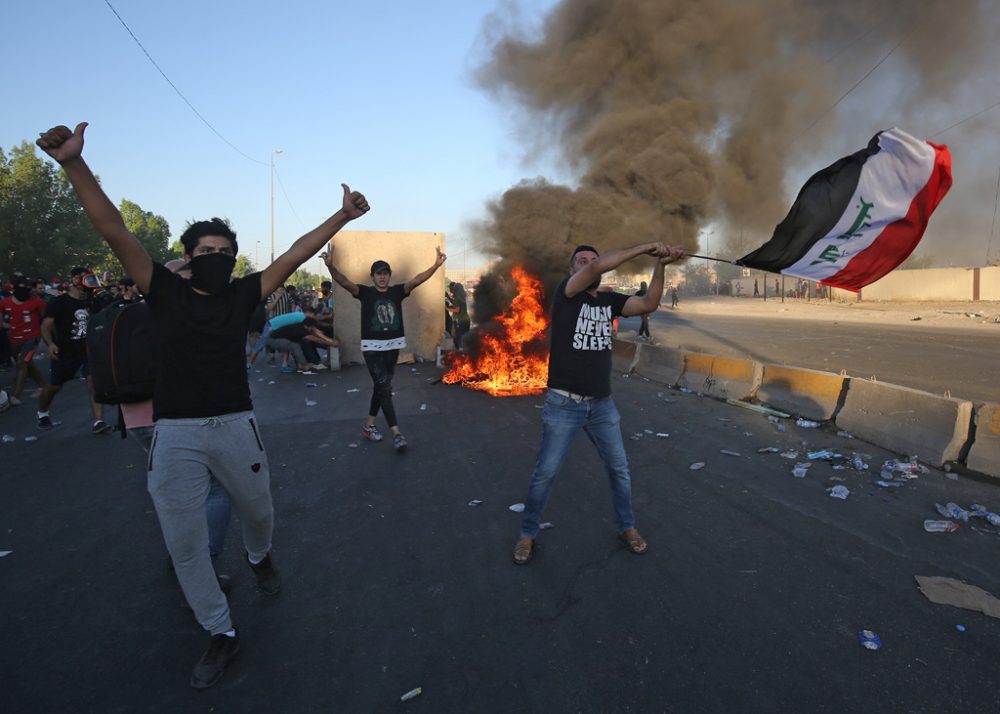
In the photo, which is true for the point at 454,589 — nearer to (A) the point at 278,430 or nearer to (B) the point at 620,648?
(B) the point at 620,648

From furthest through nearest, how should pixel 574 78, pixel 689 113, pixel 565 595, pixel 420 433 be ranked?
pixel 574 78 → pixel 689 113 → pixel 420 433 → pixel 565 595

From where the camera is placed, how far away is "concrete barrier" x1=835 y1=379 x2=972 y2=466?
4.77 meters

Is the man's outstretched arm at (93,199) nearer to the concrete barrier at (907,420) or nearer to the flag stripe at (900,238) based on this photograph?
the flag stripe at (900,238)

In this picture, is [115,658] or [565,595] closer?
[115,658]

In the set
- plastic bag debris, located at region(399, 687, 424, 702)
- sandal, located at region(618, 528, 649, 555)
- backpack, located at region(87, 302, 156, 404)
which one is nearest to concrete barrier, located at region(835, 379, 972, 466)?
sandal, located at region(618, 528, 649, 555)

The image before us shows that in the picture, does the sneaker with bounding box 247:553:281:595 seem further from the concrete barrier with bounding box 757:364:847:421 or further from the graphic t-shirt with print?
the graphic t-shirt with print

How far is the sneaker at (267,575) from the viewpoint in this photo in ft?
9.60

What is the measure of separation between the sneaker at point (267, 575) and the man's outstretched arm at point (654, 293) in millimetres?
2568

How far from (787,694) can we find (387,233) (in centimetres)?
1148

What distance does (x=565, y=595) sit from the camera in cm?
297

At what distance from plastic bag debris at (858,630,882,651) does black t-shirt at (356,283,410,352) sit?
14.9ft

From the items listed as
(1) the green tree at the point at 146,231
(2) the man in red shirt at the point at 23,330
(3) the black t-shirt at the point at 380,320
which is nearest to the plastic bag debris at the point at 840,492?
(3) the black t-shirt at the point at 380,320

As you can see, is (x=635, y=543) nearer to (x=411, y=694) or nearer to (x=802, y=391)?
(x=411, y=694)

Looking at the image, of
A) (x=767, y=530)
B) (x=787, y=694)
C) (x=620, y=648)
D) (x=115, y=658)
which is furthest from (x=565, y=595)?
(x=115, y=658)
